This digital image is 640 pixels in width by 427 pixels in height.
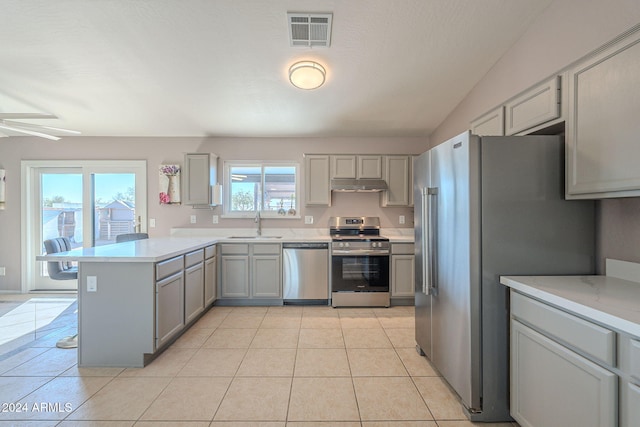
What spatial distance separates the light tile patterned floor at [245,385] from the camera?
1.72m

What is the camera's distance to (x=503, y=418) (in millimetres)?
1702

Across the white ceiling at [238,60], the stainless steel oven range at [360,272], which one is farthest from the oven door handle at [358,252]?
the white ceiling at [238,60]

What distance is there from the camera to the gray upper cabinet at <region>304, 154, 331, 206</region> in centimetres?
409

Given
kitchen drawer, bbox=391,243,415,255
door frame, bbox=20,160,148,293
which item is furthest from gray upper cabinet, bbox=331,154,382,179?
door frame, bbox=20,160,148,293

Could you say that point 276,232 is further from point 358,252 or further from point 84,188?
point 84,188

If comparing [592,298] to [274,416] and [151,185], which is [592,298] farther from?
[151,185]

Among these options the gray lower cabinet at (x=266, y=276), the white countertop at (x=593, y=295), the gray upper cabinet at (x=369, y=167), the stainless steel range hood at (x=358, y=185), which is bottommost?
the gray lower cabinet at (x=266, y=276)

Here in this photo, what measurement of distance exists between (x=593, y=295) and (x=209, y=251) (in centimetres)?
346

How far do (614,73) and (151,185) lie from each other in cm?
505

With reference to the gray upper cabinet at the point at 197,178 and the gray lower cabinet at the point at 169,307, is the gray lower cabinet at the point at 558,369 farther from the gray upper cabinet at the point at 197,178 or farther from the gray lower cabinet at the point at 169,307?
the gray upper cabinet at the point at 197,178

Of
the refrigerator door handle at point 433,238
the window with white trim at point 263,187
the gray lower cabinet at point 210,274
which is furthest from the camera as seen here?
the window with white trim at point 263,187

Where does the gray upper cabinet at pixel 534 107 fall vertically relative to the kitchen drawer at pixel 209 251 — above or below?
above

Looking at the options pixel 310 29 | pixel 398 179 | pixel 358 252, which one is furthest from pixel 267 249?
pixel 310 29

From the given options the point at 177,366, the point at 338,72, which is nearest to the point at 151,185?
the point at 177,366
